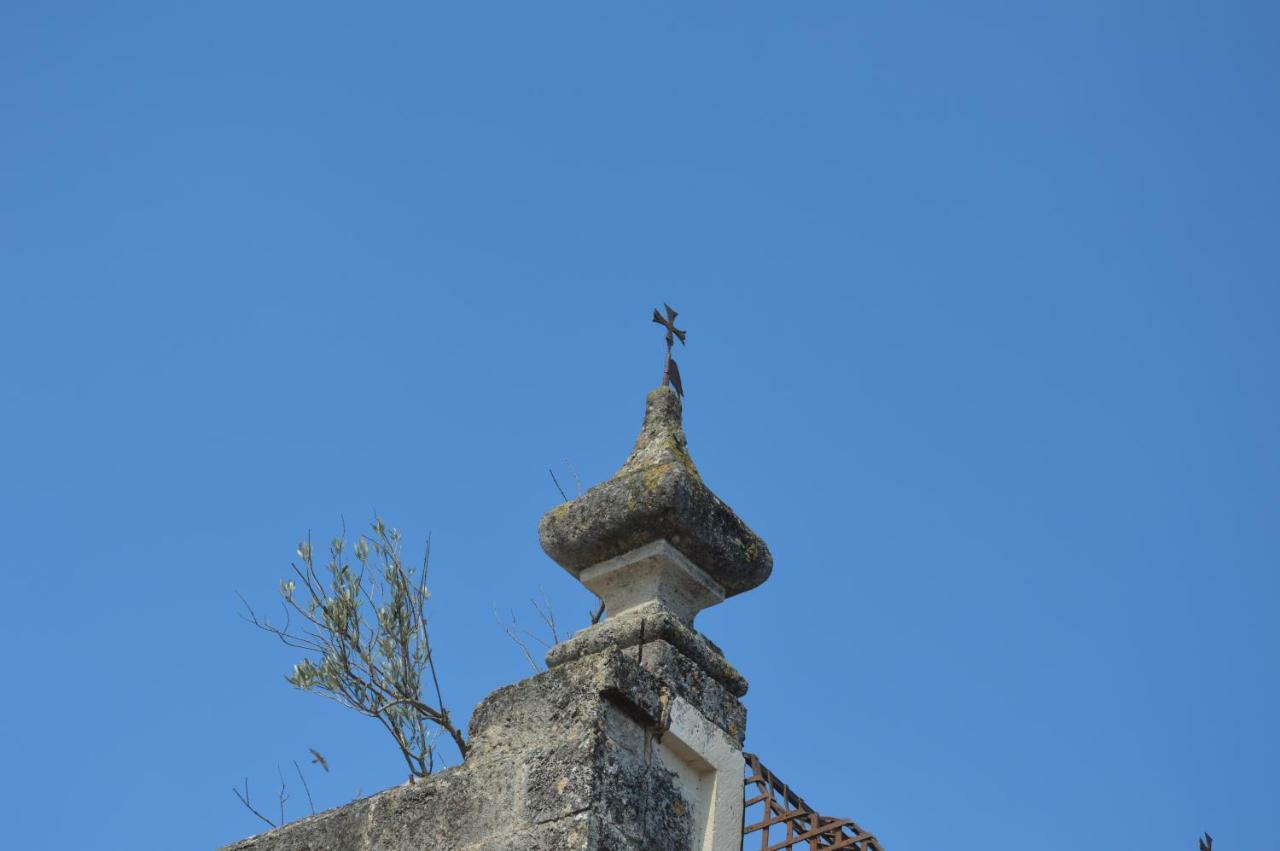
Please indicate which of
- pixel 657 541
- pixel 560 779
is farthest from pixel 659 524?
pixel 560 779

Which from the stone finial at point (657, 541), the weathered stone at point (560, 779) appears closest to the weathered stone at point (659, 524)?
the stone finial at point (657, 541)

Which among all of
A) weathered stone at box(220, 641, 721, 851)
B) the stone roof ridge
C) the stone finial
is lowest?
weathered stone at box(220, 641, 721, 851)

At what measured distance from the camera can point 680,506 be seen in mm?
4523

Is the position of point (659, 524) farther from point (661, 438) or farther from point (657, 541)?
point (661, 438)

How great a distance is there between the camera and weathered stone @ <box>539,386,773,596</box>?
455 centimetres

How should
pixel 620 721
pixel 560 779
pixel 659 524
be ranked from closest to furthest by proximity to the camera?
pixel 560 779, pixel 620 721, pixel 659 524

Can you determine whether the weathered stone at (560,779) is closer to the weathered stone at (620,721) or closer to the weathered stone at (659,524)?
the weathered stone at (620,721)

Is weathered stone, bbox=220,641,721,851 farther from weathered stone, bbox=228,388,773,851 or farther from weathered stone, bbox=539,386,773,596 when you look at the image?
weathered stone, bbox=539,386,773,596

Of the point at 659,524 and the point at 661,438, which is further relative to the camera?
the point at 661,438

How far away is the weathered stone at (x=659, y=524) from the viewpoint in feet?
14.9

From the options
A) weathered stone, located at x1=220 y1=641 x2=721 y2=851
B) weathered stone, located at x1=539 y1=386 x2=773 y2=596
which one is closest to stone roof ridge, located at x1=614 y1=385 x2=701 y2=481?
weathered stone, located at x1=539 y1=386 x2=773 y2=596

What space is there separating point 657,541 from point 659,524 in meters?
0.06

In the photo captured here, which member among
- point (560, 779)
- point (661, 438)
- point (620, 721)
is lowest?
point (560, 779)

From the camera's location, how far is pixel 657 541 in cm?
457
